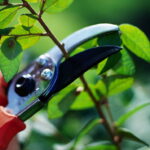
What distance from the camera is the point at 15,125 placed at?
0.67m

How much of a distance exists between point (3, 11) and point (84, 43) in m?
0.15

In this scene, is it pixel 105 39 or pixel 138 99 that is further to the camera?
pixel 138 99

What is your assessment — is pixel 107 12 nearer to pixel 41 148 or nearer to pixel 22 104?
pixel 41 148

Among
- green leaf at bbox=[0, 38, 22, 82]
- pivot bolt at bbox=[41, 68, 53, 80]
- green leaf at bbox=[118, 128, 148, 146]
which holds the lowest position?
green leaf at bbox=[118, 128, 148, 146]

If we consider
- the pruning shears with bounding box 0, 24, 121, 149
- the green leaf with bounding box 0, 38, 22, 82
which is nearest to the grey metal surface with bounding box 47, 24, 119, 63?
the pruning shears with bounding box 0, 24, 121, 149

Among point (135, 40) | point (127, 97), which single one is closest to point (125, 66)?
point (135, 40)

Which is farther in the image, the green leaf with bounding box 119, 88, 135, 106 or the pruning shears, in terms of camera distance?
the green leaf with bounding box 119, 88, 135, 106

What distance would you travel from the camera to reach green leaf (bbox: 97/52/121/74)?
65cm

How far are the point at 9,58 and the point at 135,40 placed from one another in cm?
18

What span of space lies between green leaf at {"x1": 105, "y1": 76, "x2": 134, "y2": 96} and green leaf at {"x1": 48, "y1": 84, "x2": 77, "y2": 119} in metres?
0.06

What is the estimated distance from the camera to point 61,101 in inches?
29.3

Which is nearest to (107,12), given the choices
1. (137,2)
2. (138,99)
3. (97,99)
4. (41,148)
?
(137,2)

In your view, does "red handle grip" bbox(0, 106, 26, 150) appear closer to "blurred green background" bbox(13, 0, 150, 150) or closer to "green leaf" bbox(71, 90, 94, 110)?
"green leaf" bbox(71, 90, 94, 110)

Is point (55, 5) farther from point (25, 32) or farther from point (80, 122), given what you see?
point (80, 122)
